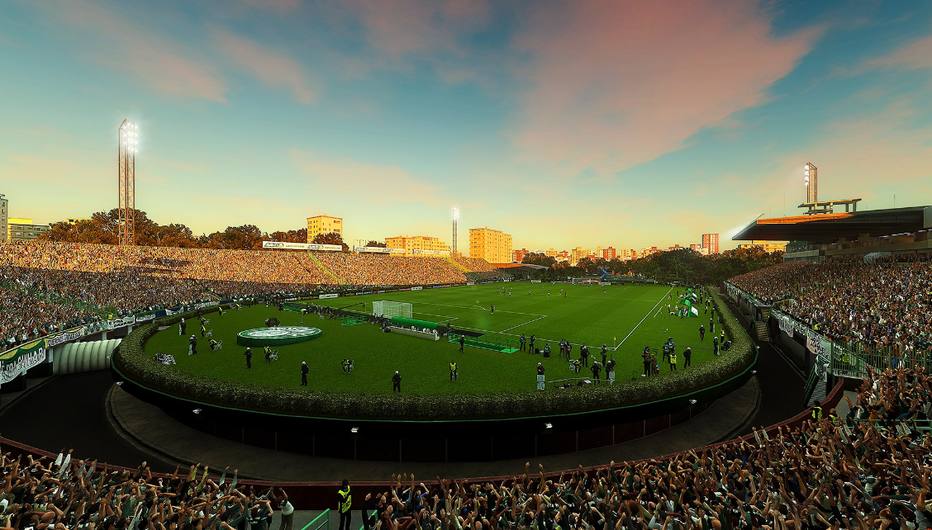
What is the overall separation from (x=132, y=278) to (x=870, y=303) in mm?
75719

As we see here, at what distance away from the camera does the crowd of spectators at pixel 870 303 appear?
66.6 feet

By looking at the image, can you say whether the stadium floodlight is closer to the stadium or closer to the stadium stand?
the stadium

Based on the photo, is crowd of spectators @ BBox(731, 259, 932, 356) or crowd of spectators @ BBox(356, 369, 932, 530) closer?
crowd of spectators @ BBox(356, 369, 932, 530)

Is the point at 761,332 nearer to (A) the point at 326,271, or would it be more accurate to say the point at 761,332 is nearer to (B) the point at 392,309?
(B) the point at 392,309

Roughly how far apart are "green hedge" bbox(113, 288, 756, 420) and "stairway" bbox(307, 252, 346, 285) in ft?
215

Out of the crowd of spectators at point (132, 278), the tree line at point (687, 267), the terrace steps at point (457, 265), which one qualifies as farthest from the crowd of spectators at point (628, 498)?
the terrace steps at point (457, 265)

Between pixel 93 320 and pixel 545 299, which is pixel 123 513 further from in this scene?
pixel 545 299

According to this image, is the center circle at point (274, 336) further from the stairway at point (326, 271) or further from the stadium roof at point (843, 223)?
the stairway at point (326, 271)

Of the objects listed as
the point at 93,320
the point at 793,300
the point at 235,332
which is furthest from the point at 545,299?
the point at 93,320

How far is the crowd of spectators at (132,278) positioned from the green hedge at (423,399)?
18.4 m

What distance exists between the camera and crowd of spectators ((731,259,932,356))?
66.6 feet

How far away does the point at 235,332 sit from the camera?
36.1 meters

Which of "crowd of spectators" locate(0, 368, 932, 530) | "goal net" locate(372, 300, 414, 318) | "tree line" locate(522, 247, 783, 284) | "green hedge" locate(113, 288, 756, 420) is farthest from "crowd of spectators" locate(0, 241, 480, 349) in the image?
"tree line" locate(522, 247, 783, 284)

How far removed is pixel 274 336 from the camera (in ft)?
102
